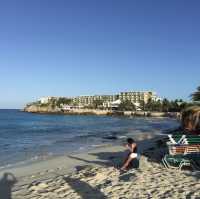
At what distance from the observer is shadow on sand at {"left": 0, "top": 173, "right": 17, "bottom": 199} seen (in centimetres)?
946

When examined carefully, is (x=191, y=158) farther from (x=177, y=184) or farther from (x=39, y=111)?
(x=39, y=111)

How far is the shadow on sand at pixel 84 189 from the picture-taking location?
856 cm

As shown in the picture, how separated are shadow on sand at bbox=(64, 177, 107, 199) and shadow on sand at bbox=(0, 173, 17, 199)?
1596 millimetres

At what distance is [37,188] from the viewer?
9711 mm

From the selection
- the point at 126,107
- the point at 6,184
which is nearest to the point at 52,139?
the point at 6,184

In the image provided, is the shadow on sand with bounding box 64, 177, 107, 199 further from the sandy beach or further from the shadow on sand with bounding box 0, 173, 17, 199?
the shadow on sand with bounding box 0, 173, 17, 199

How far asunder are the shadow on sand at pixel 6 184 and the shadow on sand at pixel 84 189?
1596 mm

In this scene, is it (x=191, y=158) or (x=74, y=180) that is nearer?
(x=74, y=180)

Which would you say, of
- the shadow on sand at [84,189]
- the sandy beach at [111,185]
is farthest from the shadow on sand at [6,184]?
the shadow on sand at [84,189]

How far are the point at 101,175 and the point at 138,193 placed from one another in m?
2.39

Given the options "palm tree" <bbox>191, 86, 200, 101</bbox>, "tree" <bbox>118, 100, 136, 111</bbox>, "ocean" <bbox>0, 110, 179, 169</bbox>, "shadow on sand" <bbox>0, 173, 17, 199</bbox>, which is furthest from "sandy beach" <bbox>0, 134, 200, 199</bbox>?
"tree" <bbox>118, 100, 136, 111</bbox>

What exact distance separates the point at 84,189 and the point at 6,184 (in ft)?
10.4

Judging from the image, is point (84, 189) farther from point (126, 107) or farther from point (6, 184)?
point (126, 107)

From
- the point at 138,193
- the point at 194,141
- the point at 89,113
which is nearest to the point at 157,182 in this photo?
the point at 138,193
